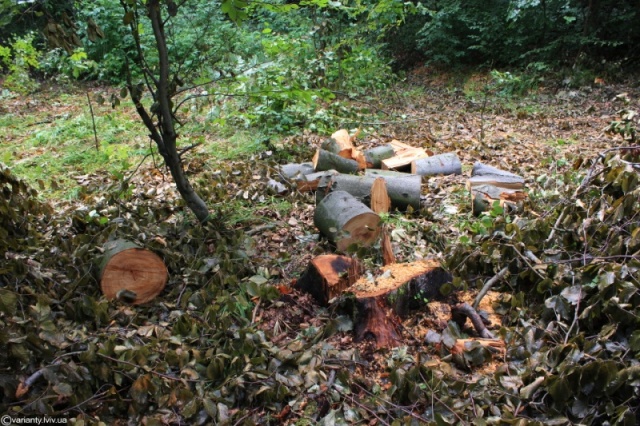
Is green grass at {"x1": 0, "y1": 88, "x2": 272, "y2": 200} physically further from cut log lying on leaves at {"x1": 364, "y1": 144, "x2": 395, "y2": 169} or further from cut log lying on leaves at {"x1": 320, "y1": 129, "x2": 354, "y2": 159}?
cut log lying on leaves at {"x1": 364, "y1": 144, "x2": 395, "y2": 169}

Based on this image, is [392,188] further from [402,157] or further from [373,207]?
[402,157]

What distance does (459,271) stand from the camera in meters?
3.06

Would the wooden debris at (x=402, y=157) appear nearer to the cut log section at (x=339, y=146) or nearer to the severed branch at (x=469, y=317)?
the cut log section at (x=339, y=146)

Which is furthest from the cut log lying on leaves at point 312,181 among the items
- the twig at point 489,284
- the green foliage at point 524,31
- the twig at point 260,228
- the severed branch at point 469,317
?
the green foliage at point 524,31

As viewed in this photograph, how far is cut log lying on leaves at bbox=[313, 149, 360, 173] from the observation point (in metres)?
4.78

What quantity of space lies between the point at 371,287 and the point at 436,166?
2716mm

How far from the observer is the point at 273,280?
128 inches

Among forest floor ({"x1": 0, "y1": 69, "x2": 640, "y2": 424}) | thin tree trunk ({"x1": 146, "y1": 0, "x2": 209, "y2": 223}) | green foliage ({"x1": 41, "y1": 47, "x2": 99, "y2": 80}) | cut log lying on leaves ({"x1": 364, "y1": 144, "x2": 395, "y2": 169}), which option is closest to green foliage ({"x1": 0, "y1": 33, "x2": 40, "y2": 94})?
green foliage ({"x1": 41, "y1": 47, "x2": 99, "y2": 80})

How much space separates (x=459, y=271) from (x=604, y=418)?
1.22 metres

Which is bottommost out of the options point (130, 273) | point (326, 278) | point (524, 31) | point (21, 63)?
point (326, 278)

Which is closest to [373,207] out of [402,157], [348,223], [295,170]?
[348,223]

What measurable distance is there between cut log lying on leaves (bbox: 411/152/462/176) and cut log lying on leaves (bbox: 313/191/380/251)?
1.64m

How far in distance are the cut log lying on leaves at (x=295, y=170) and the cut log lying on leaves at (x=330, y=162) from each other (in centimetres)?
10

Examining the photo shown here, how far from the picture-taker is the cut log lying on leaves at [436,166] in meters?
4.99
